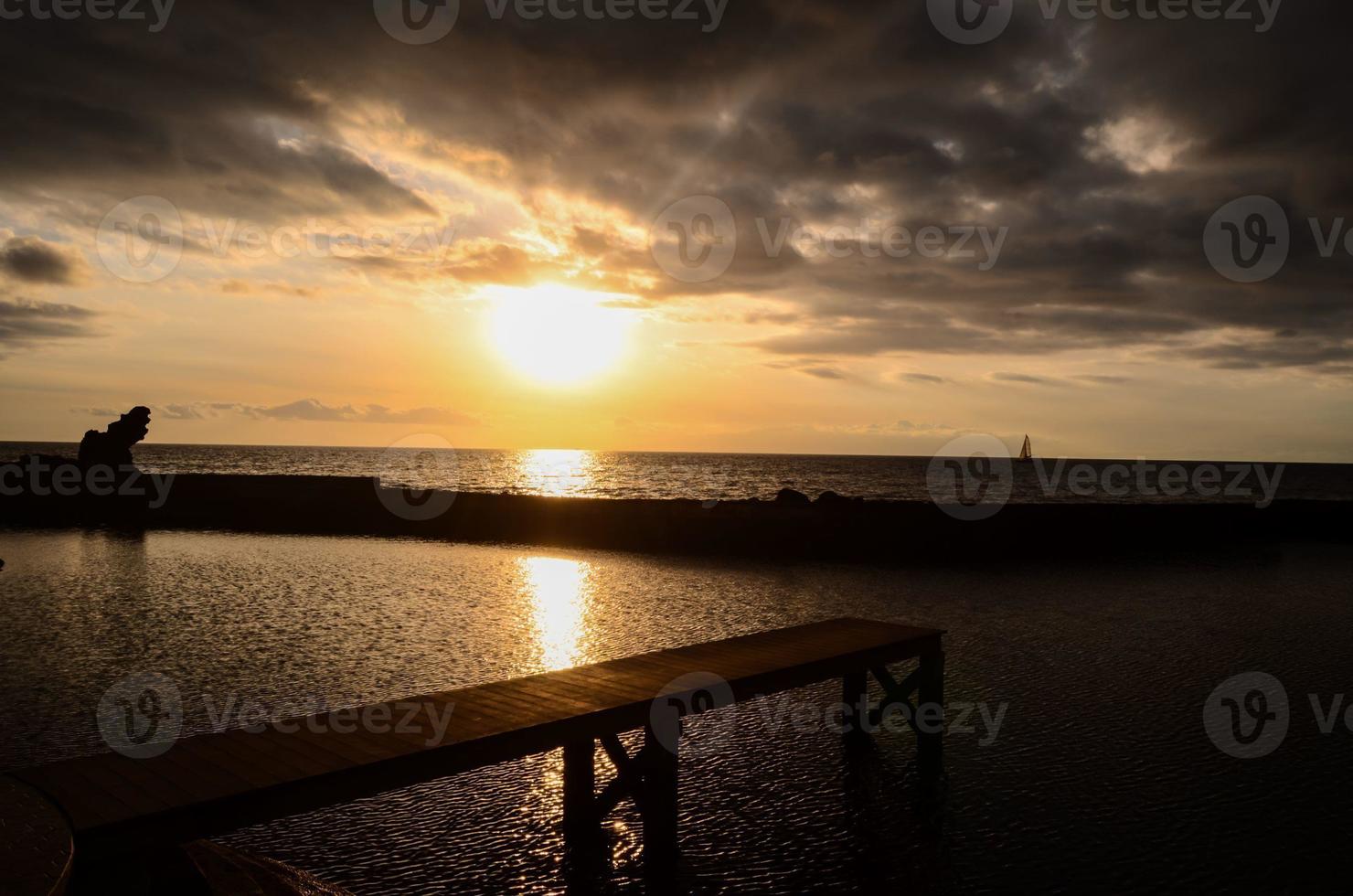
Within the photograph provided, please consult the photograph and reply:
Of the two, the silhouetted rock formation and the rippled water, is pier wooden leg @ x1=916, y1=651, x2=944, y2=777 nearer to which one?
the rippled water

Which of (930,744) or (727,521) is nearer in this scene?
(930,744)

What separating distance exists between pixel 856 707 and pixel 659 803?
383 cm

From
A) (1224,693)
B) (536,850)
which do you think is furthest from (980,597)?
(536,850)

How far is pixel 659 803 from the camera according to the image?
286 inches

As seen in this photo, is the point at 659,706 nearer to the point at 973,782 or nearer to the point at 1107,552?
the point at 973,782

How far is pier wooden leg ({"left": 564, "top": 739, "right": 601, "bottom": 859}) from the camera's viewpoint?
7.59 metres

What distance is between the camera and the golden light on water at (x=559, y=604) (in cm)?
1407

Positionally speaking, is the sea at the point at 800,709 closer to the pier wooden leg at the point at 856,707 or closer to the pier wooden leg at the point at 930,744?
the pier wooden leg at the point at 930,744

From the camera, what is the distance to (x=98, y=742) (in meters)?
9.27

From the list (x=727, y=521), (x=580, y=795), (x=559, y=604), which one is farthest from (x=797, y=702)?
(x=727, y=521)

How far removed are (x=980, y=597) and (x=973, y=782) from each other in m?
12.3

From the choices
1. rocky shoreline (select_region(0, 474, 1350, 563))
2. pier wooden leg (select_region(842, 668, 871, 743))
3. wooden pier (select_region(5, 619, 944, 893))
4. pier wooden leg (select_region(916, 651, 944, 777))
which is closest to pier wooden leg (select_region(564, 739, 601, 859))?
wooden pier (select_region(5, 619, 944, 893))

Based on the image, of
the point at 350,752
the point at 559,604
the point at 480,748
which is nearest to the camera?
the point at 350,752

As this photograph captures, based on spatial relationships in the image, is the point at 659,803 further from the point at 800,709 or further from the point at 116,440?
the point at 116,440
